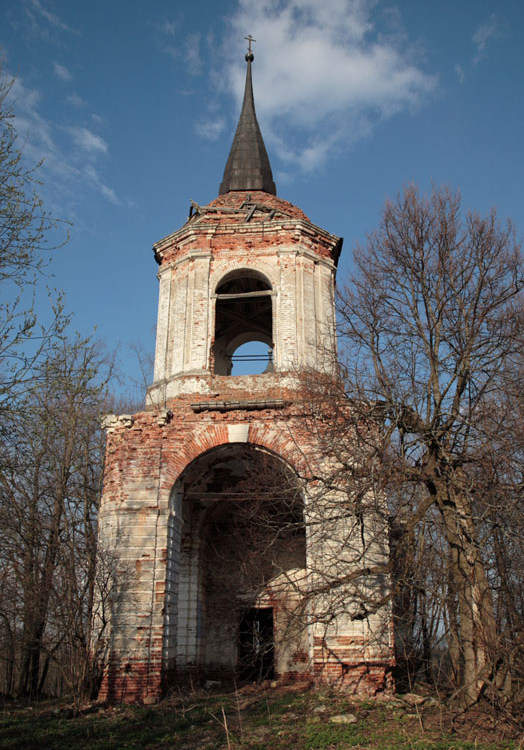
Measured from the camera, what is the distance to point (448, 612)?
8320mm

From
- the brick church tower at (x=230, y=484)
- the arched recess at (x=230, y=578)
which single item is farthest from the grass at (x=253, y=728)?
the arched recess at (x=230, y=578)

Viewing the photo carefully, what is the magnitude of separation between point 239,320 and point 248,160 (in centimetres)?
418

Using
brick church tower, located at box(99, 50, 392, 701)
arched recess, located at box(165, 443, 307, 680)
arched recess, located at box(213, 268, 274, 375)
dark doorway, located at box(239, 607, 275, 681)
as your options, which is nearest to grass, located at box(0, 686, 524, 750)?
brick church tower, located at box(99, 50, 392, 701)

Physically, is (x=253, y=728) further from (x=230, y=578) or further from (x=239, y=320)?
(x=239, y=320)

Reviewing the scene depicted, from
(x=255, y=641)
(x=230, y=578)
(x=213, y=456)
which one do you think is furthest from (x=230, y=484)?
(x=255, y=641)

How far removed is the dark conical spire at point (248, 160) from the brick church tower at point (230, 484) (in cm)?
7

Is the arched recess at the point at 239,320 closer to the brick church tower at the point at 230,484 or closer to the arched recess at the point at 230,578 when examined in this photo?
Answer: the brick church tower at the point at 230,484

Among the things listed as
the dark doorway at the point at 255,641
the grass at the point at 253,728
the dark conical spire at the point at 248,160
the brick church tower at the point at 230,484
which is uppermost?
the dark conical spire at the point at 248,160

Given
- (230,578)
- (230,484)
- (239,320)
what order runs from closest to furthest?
(230,484)
(230,578)
(239,320)

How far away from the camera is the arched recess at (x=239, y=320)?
14305 millimetres

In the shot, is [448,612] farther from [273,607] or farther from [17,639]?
[17,639]

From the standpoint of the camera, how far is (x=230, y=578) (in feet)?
43.2

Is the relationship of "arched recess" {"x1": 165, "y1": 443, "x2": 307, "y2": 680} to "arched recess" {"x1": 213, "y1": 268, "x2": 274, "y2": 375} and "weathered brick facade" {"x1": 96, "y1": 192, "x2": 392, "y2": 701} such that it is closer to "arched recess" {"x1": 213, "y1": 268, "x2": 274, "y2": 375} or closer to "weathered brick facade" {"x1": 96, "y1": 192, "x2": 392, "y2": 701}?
"weathered brick facade" {"x1": 96, "y1": 192, "x2": 392, "y2": 701}

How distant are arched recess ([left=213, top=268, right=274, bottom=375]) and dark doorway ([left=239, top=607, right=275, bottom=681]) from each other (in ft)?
17.9
